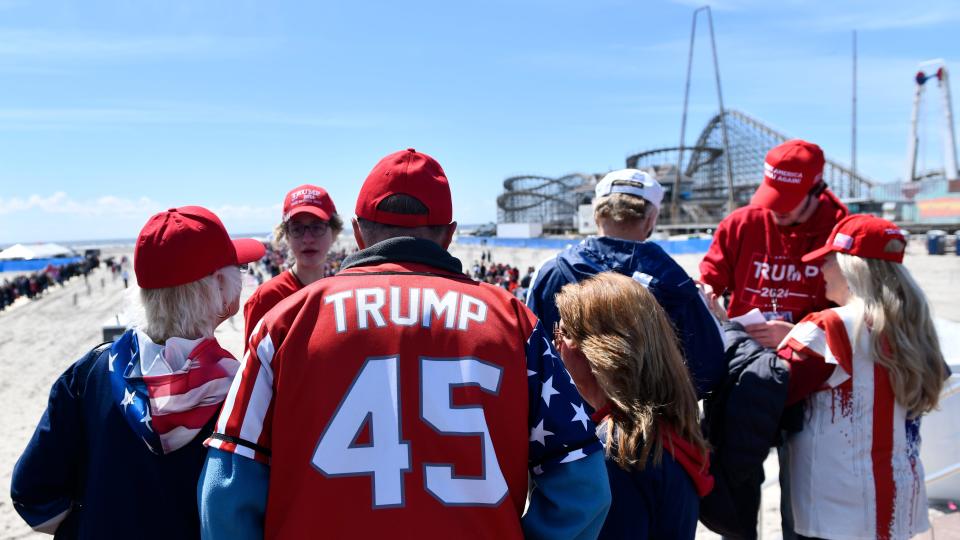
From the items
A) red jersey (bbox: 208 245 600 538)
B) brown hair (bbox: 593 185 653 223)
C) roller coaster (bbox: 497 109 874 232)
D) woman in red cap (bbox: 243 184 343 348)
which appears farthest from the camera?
roller coaster (bbox: 497 109 874 232)

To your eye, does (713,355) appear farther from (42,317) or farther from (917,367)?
(42,317)

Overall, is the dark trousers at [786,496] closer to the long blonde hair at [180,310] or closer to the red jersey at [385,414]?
the red jersey at [385,414]

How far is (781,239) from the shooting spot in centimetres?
288

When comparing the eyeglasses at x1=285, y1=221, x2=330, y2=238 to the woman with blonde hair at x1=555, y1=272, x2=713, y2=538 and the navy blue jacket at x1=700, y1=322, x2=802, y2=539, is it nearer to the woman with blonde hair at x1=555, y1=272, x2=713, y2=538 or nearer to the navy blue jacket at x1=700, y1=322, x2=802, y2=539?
the woman with blonde hair at x1=555, y1=272, x2=713, y2=538

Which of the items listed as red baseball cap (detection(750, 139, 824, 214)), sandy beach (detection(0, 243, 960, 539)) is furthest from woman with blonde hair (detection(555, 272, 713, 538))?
red baseball cap (detection(750, 139, 824, 214))

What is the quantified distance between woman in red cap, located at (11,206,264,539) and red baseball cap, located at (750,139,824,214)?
7.86ft

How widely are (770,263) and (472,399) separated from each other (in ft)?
7.19

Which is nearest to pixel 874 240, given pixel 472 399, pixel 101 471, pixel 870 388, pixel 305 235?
pixel 870 388

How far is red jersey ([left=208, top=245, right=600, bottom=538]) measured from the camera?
1.22 meters

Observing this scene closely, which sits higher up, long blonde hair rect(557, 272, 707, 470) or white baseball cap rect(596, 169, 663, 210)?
white baseball cap rect(596, 169, 663, 210)

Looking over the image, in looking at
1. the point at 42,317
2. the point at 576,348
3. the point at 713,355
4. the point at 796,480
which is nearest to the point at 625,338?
the point at 576,348

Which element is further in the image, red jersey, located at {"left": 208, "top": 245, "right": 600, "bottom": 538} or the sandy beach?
the sandy beach

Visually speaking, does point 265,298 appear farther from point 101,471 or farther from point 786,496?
point 786,496

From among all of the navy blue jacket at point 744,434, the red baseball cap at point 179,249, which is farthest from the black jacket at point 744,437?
the red baseball cap at point 179,249
